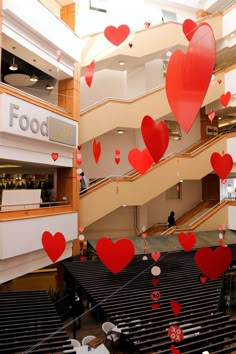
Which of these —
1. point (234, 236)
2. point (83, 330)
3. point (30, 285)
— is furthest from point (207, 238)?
point (30, 285)

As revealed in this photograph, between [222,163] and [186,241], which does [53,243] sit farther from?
[186,241]

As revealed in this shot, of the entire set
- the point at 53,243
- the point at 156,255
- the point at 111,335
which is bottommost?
the point at 111,335

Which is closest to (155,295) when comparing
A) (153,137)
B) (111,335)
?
(111,335)

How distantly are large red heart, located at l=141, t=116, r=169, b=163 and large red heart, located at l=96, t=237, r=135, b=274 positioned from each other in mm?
1912

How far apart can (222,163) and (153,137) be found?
227 cm

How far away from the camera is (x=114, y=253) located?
4715 millimetres

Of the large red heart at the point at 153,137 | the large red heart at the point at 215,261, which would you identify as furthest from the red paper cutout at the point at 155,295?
the large red heart at the point at 153,137

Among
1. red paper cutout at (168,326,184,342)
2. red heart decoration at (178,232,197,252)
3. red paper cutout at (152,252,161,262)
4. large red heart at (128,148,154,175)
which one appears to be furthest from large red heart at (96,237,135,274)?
red heart decoration at (178,232,197,252)

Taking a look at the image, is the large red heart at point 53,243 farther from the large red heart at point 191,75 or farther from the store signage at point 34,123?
the large red heart at point 191,75

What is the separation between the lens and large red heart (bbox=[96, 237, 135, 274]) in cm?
467

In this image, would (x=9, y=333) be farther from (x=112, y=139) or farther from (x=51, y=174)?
(x=112, y=139)

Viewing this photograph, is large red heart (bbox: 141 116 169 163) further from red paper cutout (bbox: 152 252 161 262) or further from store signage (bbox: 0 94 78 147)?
red paper cutout (bbox: 152 252 161 262)

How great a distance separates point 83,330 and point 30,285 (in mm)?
3444

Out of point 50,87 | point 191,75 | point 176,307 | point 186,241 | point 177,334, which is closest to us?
point 191,75
